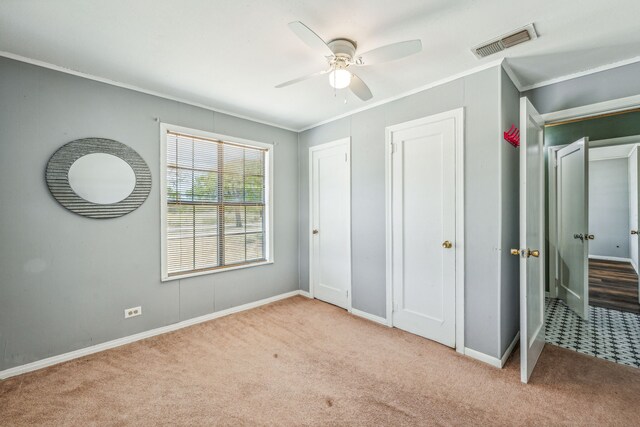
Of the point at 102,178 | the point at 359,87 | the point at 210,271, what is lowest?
the point at 210,271

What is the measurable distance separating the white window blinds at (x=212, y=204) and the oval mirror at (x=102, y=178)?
0.39 m

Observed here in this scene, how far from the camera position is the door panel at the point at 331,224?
3.60 meters

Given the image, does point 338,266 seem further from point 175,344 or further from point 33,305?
point 33,305

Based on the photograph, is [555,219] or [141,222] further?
[555,219]

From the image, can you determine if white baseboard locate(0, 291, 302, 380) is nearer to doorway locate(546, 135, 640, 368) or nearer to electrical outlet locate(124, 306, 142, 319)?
electrical outlet locate(124, 306, 142, 319)

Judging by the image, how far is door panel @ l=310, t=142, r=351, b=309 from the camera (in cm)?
360

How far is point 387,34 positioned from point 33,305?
135 inches

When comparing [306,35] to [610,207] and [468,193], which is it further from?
[610,207]

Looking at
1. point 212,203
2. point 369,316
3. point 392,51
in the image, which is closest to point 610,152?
point 369,316

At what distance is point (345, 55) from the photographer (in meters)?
1.99

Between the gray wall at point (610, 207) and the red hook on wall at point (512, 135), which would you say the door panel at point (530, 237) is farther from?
the gray wall at point (610, 207)

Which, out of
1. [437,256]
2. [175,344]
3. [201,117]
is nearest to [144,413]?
[175,344]

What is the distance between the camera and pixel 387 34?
1.92m

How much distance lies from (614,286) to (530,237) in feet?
12.4
